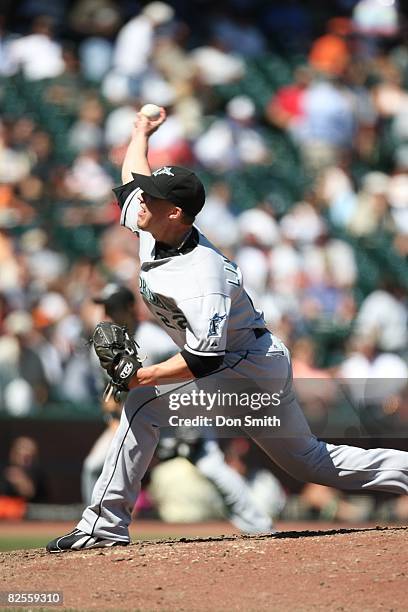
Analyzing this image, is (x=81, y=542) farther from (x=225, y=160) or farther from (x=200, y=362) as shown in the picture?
(x=225, y=160)

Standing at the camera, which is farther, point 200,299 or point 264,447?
point 264,447

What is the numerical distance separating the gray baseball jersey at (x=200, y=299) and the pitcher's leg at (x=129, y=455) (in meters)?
0.33

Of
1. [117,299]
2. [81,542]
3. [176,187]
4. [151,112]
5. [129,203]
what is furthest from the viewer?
[117,299]

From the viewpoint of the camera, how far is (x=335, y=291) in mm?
10719

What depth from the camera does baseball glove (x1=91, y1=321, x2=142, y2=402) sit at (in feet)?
16.9

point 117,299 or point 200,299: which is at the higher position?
point 200,299

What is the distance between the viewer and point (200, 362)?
5.05 m

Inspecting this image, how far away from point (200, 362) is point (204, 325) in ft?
0.51

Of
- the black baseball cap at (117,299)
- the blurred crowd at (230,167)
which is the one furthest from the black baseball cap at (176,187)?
the blurred crowd at (230,167)

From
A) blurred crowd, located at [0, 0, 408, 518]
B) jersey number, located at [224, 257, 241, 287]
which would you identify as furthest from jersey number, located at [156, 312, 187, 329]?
blurred crowd, located at [0, 0, 408, 518]

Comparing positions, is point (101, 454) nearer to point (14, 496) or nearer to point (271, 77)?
point (14, 496)

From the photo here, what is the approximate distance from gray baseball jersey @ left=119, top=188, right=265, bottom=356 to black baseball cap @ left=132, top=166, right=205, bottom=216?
0.20 metres

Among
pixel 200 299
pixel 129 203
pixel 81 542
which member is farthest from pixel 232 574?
pixel 129 203

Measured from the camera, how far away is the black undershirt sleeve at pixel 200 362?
5.04 meters
